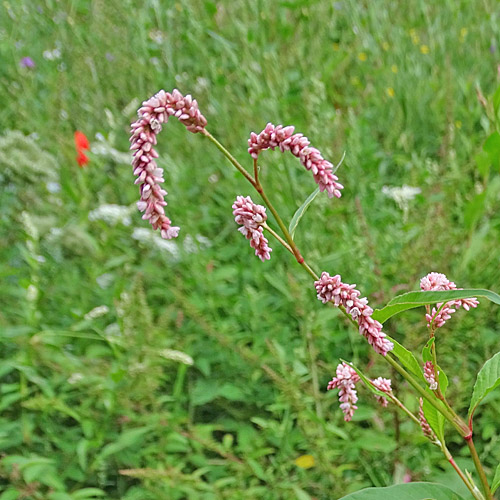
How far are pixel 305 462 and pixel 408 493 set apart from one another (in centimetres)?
84

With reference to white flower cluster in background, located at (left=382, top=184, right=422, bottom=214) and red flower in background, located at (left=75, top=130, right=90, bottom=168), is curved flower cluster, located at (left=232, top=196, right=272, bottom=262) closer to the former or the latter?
white flower cluster in background, located at (left=382, top=184, right=422, bottom=214)

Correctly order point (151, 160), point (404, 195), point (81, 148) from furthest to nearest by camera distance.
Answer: point (81, 148) < point (404, 195) < point (151, 160)

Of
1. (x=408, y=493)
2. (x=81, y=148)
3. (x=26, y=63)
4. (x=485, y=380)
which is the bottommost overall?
(x=408, y=493)

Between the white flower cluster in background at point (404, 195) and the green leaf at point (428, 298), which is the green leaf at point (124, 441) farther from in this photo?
the white flower cluster in background at point (404, 195)

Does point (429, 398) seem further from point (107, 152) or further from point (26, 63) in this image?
point (26, 63)

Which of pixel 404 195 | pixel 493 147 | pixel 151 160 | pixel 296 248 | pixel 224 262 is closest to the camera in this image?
pixel 151 160

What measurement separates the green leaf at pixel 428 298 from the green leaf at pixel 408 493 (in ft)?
0.65

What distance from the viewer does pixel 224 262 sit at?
7.91 feet

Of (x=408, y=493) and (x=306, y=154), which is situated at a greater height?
(x=306, y=154)

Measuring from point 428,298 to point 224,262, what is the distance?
1.72m

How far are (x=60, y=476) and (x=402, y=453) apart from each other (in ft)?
2.72

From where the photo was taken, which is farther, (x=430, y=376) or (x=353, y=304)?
(x=430, y=376)

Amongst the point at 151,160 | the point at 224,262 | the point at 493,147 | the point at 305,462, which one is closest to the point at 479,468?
the point at 151,160

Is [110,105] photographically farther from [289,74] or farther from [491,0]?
[491,0]
